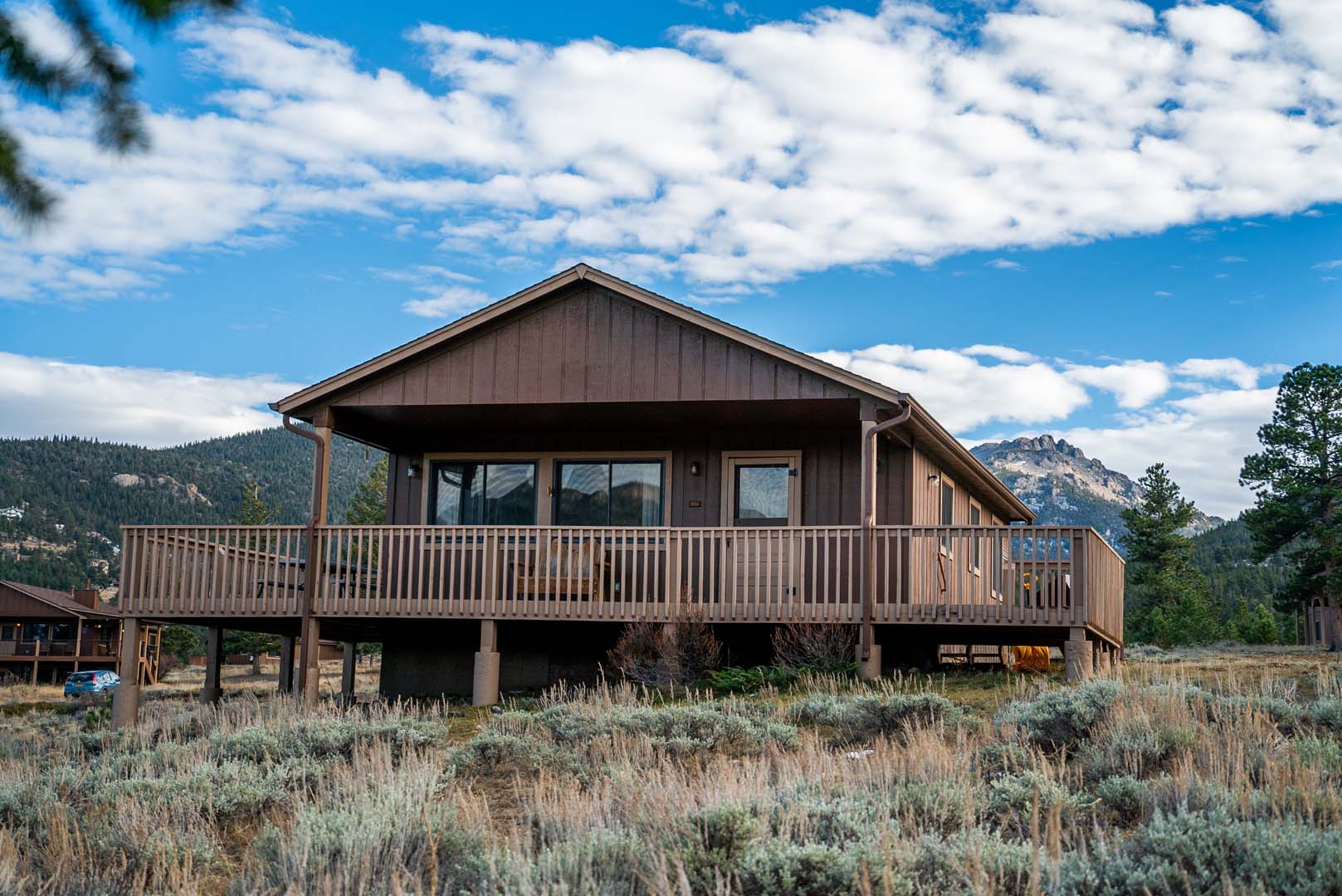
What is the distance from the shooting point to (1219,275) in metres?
63.1

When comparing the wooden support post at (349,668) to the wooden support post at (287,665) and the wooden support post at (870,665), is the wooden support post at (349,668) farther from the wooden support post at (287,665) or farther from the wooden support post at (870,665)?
the wooden support post at (870,665)

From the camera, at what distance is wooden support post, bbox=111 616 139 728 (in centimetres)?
1555

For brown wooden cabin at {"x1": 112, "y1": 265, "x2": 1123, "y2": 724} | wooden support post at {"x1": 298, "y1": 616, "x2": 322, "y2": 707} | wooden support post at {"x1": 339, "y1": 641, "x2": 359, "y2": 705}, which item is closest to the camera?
brown wooden cabin at {"x1": 112, "y1": 265, "x2": 1123, "y2": 724}

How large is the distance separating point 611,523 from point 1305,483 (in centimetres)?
2224

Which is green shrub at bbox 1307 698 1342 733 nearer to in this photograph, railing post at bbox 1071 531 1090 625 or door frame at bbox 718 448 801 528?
railing post at bbox 1071 531 1090 625

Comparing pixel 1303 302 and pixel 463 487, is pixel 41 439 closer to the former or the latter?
pixel 1303 302

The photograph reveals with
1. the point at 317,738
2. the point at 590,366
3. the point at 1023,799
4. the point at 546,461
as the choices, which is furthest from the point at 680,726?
the point at 546,461

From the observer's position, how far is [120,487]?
5231 inches

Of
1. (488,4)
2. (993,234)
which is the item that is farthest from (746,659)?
(993,234)

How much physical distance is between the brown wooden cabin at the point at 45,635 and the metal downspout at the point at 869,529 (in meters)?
Answer: 44.3

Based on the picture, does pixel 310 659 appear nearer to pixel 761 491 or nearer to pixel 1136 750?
pixel 761 491

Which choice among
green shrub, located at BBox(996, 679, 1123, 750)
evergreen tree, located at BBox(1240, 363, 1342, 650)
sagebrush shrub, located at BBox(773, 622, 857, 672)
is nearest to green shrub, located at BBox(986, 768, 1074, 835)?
green shrub, located at BBox(996, 679, 1123, 750)

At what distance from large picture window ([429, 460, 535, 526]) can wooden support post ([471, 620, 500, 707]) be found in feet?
8.69

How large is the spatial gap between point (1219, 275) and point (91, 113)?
209 ft
